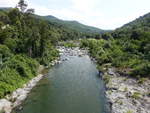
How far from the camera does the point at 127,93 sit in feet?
103

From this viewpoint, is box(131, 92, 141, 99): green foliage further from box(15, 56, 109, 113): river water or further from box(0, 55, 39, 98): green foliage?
box(0, 55, 39, 98): green foliage

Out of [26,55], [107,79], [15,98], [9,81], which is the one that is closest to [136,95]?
[107,79]

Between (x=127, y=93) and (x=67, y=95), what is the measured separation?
1037 cm

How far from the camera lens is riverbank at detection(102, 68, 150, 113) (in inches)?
1022

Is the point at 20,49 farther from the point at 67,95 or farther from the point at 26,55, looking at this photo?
the point at 67,95

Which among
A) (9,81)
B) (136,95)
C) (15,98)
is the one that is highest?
(9,81)

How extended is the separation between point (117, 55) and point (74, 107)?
34.9 meters

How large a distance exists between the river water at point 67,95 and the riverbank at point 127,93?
1.49 m

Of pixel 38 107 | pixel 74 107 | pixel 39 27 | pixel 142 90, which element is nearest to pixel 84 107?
pixel 74 107

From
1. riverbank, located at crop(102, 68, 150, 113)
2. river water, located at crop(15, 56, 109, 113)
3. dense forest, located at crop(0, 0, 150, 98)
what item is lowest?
river water, located at crop(15, 56, 109, 113)

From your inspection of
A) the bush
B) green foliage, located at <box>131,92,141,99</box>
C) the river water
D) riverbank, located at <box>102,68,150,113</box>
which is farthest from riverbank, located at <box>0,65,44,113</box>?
green foliage, located at <box>131,92,141,99</box>

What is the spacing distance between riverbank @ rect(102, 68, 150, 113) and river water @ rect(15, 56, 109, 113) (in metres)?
1.49

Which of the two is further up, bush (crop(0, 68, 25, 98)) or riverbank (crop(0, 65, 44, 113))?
bush (crop(0, 68, 25, 98))

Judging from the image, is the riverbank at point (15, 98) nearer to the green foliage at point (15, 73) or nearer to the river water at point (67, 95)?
the green foliage at point (15, 73)
